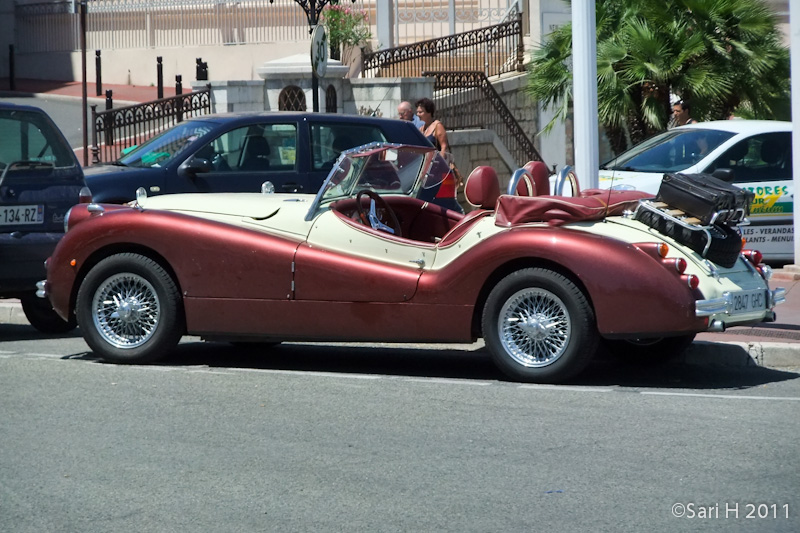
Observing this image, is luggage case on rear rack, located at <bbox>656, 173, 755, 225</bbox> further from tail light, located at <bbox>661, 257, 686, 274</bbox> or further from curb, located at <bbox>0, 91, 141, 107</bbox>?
curb, located at <bbox>0, 91, 141, 107</bbox>

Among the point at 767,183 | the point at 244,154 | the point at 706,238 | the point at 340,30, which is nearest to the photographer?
the point at 706,238

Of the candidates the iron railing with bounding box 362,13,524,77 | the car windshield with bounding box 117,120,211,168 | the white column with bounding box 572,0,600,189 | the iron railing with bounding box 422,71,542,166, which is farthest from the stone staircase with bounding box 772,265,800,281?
the iron railing with bounding box 362,13,524,77

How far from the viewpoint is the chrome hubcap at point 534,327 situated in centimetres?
750

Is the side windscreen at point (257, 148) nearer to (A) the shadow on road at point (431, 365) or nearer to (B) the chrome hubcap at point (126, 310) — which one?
(A) the shadow on road at point (431, 365)

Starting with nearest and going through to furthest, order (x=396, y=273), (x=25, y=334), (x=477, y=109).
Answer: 1. (x=396, y=273)
2. (x=25, y=334)
3. (x=477, y=109)

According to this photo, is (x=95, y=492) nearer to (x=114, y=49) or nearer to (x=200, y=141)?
(x=200, y=141)

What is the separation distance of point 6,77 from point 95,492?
96.3 feet

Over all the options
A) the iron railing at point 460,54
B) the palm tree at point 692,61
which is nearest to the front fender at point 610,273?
the palm tree at point 692,61

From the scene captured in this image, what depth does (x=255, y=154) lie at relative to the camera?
12.5 metres

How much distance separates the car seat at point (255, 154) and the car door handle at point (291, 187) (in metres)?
0.28

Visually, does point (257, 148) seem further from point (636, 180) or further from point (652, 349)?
point (652, 349)

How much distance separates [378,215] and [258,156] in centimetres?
406

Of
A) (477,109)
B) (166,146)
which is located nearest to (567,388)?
(166,146)

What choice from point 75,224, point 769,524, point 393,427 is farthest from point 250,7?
point 769,524
